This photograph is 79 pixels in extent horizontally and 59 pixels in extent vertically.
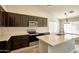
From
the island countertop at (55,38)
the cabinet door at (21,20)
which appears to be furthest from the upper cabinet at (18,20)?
the island countertop at (55,38)

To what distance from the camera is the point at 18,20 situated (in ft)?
3.87

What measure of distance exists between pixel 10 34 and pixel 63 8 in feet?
2.63

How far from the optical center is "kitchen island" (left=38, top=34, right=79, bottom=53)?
1.11m

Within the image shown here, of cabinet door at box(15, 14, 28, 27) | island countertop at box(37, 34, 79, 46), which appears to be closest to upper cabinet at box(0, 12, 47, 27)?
cabinet door at box(15, 14, 28, 27)

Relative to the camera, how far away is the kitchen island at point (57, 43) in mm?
1108

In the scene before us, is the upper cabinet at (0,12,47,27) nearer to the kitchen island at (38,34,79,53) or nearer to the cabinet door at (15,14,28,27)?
the cabinet door at (15,14,28,27)

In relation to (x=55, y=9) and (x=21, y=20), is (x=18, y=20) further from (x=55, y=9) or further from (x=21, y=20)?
(x=55, y=9)

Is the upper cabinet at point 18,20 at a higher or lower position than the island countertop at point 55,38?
higher

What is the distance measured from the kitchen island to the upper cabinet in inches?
8.6

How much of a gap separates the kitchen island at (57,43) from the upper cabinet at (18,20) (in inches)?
8.6

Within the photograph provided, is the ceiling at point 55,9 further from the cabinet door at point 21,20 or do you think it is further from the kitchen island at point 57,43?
the kitchen island at point 57,43

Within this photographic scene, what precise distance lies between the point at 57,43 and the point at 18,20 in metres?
0.65
